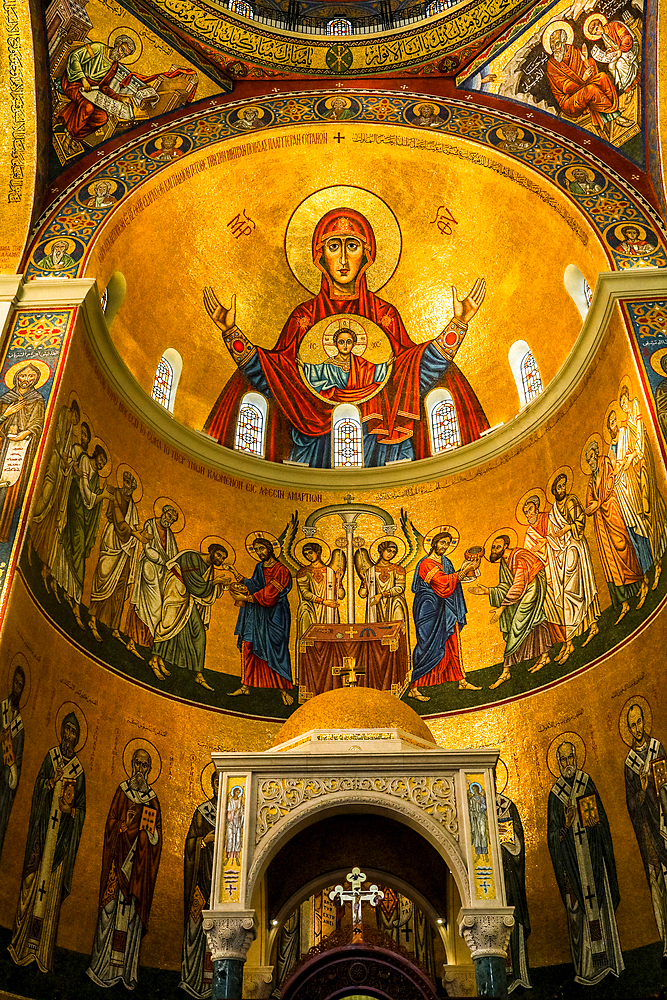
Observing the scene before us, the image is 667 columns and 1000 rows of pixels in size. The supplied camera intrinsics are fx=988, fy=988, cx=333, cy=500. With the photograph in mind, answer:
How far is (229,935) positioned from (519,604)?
24.6 ft

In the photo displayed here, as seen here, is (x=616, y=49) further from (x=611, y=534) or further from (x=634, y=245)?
(x=611, y=534)

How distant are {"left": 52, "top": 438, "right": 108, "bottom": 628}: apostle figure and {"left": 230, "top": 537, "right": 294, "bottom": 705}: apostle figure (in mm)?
2684

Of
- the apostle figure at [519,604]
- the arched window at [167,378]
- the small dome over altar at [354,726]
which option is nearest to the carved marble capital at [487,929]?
the small dome over altar at [354,726]

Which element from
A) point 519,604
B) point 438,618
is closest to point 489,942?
point 519,604

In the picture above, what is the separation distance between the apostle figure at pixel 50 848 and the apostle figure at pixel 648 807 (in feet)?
23.0

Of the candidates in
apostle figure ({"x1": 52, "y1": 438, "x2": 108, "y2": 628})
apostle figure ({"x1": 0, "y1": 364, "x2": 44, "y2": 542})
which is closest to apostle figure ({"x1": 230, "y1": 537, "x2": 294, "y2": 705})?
apostle figure ({"x1": 52, "y1": 438, "x2": 108, "y2": 628})

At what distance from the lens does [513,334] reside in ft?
55.6

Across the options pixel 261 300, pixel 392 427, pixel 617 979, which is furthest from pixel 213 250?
pixel 617 979

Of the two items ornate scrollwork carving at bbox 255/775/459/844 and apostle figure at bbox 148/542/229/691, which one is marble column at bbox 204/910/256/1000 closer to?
ornate scrollwork carving at bbox 255/775/459/844

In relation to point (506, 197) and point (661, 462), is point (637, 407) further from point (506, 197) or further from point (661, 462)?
point (506, 197)

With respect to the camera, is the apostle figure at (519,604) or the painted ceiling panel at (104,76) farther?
the painted ceiling panel at (104,76)

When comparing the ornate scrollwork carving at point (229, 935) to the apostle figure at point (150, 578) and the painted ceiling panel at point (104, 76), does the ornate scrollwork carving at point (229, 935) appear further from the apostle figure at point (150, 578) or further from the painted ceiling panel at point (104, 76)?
the painted ceiling panel at point (104, 76)

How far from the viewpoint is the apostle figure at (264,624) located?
1526cm

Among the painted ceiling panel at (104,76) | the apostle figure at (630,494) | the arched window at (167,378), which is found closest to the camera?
the apostle figure at (630,494)
